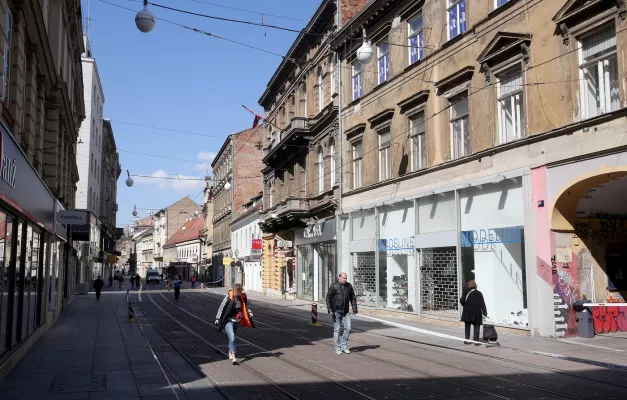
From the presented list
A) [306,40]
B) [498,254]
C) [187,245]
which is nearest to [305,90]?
[306,40]

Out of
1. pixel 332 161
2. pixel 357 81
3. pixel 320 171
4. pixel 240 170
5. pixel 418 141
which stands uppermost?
pixel 240 170

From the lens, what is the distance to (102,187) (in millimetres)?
62906

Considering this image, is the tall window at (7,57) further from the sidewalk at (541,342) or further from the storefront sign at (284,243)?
the storefront sign at (284,243)

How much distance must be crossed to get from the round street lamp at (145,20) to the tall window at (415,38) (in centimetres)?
1145

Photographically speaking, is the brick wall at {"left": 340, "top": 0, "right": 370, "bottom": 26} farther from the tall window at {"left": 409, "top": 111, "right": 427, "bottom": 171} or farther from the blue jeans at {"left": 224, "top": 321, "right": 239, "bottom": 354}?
the blue jeans at {"left": 224, "top": 321, "right": 239, "bottom": 354}

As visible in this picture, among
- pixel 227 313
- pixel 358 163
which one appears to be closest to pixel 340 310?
pixel 227 313

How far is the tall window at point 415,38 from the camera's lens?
76.1ft

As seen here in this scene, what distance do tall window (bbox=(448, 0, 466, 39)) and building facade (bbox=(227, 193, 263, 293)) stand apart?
29.9m

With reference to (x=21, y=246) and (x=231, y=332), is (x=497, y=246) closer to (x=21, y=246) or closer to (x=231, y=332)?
(x=231, y=332)

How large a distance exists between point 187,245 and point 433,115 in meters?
84.8

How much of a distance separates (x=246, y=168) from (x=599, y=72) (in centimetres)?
5003

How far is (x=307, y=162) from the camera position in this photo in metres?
36.5

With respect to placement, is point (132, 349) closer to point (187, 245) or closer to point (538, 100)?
point (538, 100)

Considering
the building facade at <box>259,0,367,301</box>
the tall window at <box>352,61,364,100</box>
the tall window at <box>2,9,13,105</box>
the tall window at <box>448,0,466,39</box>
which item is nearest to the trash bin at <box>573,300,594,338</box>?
the tall window at <box>448,0,466,39</box>
